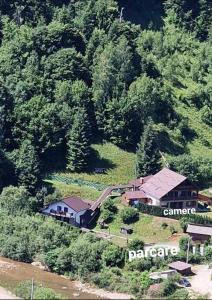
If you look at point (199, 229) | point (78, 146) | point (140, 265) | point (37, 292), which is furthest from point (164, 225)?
point (37, 292)

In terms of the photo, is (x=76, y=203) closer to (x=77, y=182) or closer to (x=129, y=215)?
(x=129, y=215)

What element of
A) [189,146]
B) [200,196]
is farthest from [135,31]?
[200,196]

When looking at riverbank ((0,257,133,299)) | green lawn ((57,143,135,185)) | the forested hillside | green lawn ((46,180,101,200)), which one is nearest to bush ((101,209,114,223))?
green lawn ((46,180,101,200))

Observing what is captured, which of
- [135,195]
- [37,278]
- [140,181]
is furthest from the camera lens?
[140,181]

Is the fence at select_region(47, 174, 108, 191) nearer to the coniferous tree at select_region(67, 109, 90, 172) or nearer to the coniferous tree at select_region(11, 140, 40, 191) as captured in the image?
the coniferous tree at select_region(67, 109, 90, 172)

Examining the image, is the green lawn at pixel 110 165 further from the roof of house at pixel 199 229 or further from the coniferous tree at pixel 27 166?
the roof of house at pixel 199 229

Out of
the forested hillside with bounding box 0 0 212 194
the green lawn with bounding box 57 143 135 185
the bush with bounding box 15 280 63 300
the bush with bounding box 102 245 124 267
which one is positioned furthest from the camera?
the forested hillside with bounding box 0 0 212 194

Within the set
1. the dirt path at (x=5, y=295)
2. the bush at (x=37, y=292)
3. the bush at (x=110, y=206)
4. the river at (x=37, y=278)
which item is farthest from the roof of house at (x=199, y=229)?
the dirt path at (x=5, y=295)
